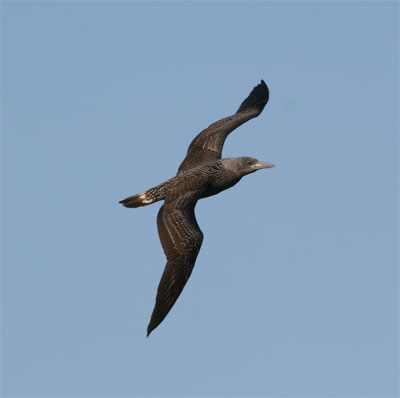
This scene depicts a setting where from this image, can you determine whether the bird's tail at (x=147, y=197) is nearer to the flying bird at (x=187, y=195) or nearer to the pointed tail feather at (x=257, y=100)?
the flying bird at (x=187, y=195)

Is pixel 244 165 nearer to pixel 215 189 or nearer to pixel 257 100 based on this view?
pixel 215 189

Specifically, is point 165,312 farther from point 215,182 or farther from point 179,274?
point 215,182

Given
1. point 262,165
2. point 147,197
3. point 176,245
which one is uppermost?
point 262,165

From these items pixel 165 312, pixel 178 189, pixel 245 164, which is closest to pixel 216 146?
pixel 245 164

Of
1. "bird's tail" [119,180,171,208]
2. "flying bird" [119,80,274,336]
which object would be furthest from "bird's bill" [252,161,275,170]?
"bird's tail" [119,180,171,208]

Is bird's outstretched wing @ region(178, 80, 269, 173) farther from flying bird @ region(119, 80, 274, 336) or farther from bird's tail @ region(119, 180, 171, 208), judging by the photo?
bird's tail @ region(119, 180, 171, 208)

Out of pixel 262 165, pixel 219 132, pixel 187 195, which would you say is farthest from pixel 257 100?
pixel 187 195

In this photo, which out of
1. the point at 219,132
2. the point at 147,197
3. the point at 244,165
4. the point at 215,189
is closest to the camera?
the point at 147,197

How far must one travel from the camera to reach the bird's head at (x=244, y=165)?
24500 mm

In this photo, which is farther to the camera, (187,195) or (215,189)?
(215,189)

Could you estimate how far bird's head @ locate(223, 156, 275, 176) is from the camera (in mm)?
24500

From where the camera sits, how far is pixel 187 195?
2283 cm

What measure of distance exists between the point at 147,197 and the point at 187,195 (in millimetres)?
1207

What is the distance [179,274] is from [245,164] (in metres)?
5.01
